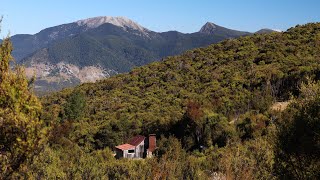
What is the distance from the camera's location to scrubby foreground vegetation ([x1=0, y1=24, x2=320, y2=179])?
1235 cm

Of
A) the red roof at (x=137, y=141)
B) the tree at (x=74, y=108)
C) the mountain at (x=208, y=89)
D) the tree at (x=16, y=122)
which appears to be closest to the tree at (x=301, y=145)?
the tree at (x=16, y=122)

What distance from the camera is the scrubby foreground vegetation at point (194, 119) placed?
1235 centimetres

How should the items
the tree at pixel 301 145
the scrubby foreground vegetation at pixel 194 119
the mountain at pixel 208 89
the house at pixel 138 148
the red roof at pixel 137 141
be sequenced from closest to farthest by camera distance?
the scrubby foreground vegetation at pixel 194 119, the tree at pixel 301 145, the house at pixel 138 148, the mountain at pixel 208 89, the red roof at pixel 137 141

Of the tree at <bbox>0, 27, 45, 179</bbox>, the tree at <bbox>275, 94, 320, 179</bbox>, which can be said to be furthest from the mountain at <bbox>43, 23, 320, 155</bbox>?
the tree at <bbox>0, 27, 45, 179</bbox>

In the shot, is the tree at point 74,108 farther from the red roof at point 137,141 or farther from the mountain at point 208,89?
the red roof at point 137,141

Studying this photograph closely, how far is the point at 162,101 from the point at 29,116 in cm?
5978

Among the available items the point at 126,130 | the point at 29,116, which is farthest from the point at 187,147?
the point at 29,116

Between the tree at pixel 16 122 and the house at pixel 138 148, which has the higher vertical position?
the tree at pixel 16 122

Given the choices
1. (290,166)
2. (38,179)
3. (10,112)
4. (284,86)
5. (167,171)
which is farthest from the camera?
(284,86)

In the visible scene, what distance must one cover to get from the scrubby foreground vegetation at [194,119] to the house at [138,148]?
2.09 metres

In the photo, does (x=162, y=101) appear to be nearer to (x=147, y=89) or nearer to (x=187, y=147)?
(x=147, y=89)

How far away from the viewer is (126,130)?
5609 centimetres

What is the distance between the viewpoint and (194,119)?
46.3m

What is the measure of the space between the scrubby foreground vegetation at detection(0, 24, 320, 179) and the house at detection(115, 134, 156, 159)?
2.09m
